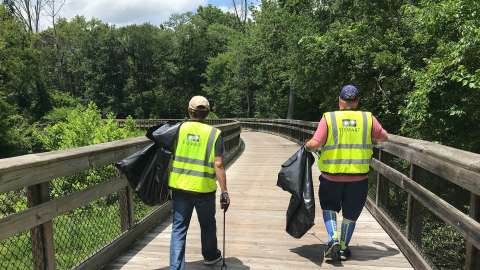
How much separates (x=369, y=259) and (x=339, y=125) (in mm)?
1380

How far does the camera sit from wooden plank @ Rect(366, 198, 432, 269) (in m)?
3.98

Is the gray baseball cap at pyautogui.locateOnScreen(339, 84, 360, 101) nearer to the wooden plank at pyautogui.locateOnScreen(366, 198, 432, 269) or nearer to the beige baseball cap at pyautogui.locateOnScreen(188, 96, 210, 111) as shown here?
the beige baseball cap at pyautogui.locateOnScreen(188, 96, 210, 111)

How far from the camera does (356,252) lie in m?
4.62

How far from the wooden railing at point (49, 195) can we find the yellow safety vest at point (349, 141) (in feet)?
6.84

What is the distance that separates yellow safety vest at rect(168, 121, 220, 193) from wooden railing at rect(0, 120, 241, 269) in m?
0.80

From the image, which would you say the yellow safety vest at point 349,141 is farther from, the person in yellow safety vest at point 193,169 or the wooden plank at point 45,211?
the wooden plank at point 45,211

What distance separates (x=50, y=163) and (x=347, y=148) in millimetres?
2503

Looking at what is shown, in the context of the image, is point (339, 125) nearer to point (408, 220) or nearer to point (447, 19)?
point (408, 220)

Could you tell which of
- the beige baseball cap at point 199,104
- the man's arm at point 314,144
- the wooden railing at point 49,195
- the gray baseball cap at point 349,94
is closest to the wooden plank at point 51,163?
the wooden railing at point 49,195

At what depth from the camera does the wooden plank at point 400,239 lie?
3.98 metres

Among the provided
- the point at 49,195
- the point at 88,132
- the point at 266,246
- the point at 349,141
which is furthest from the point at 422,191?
the point at 88,132

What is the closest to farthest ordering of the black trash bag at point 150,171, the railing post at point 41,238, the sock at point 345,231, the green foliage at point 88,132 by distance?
the railing post at point 41,238
the black trash bag at point 150,171
the sock at point 345,231
the green foliage at point 88,132

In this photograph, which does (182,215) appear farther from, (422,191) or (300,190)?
(422,191)

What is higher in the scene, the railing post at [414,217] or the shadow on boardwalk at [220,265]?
the railing post at [414,217]
